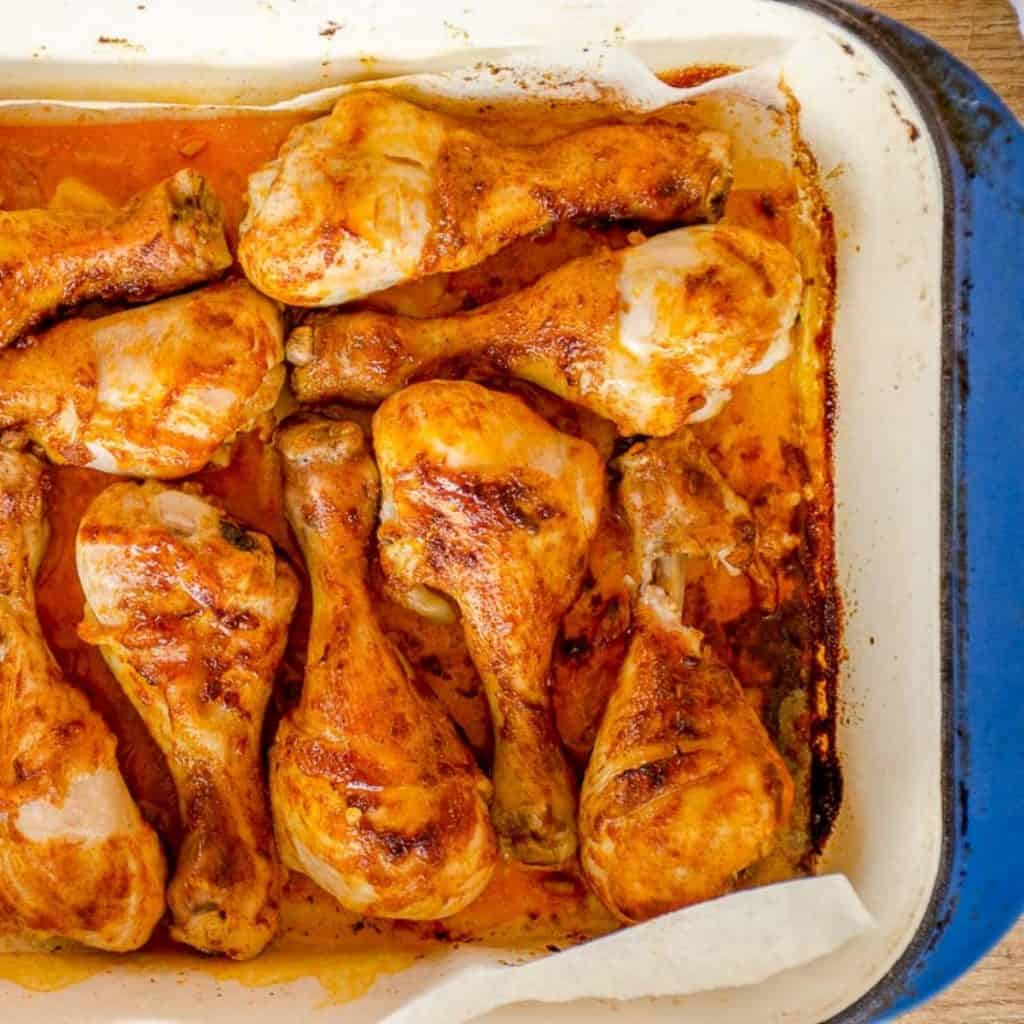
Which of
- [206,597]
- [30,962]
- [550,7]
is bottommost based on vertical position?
[30,962]

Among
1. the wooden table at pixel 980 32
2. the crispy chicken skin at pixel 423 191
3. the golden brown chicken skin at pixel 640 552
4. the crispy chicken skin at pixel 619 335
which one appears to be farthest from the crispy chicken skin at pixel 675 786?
the wooden table at pixel 980 32

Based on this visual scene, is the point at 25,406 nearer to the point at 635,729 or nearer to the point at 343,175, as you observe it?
the point at 343,175

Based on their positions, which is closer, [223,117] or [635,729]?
[635,729]

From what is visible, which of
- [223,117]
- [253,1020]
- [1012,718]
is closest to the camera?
[1012,718]

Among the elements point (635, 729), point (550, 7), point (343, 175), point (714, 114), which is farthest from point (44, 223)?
point (635, 729)

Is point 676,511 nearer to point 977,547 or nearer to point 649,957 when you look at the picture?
point 977,547

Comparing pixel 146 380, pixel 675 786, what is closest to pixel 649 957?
pixel 675 786

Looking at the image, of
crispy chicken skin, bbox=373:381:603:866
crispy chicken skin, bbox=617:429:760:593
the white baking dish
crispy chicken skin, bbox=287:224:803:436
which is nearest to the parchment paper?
the white baking dish
